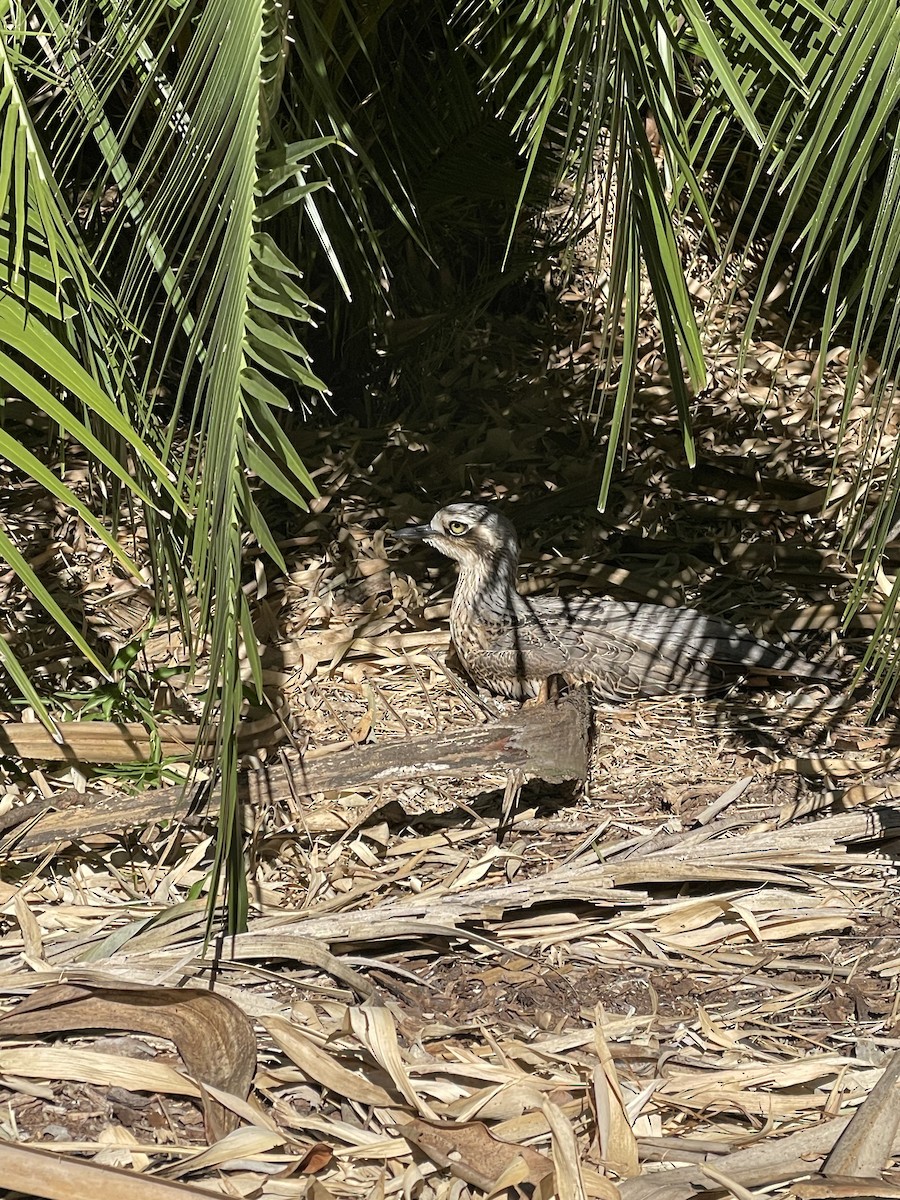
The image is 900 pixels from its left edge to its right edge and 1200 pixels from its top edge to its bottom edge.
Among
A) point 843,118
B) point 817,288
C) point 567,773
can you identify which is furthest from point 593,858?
point 817,288

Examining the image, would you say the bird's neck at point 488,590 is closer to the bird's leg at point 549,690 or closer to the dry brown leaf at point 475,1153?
the bird's leg at point 549,690

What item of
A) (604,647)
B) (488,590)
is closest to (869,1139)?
(604,647)

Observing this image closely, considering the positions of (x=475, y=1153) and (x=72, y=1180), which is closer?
(x=72, y=1180)

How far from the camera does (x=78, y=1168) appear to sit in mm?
1355

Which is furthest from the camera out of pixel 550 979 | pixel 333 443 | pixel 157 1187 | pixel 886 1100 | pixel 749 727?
pixel 333 443

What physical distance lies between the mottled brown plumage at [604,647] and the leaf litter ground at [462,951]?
12cm

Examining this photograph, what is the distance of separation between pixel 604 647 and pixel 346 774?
3.07 feet

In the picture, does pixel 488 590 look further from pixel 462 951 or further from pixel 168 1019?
pixel 168 1019

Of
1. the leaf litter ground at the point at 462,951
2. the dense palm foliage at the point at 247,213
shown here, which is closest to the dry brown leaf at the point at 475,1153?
the leaf litter ground at the point at 462,951

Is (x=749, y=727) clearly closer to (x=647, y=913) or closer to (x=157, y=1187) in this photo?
(x=647, y=913)

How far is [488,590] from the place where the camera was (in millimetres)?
3195

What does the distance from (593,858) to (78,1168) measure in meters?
1.13

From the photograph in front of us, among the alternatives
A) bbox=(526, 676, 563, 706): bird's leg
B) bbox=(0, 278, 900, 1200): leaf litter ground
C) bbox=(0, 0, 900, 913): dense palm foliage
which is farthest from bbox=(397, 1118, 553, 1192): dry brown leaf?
bbox=(526, 676, 563, 706): bird's leg

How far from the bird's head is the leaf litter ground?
0.22 m
